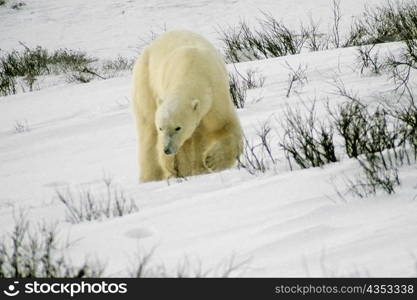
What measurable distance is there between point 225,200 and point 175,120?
128 cm

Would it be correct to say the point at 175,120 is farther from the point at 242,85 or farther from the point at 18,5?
the point at 18,5

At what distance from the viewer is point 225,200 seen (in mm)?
2605

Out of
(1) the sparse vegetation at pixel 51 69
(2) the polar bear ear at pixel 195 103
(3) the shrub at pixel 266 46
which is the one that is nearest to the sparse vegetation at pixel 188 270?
(2) the polar bear ear at pixel 195 103

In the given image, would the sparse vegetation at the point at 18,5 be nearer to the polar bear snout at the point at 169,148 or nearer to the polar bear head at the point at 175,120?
the polar bear head at the point at 175,120

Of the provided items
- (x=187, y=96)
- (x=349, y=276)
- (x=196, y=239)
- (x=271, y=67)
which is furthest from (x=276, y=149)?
(x=271, y=67)

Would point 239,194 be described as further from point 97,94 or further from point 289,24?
point 289,24

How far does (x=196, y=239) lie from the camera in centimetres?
212

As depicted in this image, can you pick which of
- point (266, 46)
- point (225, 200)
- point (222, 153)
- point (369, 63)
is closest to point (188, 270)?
point (225, 200)

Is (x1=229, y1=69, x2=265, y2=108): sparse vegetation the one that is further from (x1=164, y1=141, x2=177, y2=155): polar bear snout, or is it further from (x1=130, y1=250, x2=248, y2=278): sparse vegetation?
(x1=130, y1=250, x2=248, y2=278): sparse vegetation

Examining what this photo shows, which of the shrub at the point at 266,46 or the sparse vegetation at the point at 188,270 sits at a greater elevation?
the shrub at the point at 266,46

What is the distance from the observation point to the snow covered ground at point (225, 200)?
6.01 ft

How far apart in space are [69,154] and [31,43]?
1470cm

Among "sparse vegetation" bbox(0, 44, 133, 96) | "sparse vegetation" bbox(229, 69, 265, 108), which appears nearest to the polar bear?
"sparse vegetation" bbox(229, 69, 265, 108)

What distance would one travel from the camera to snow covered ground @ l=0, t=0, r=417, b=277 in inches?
72.2
